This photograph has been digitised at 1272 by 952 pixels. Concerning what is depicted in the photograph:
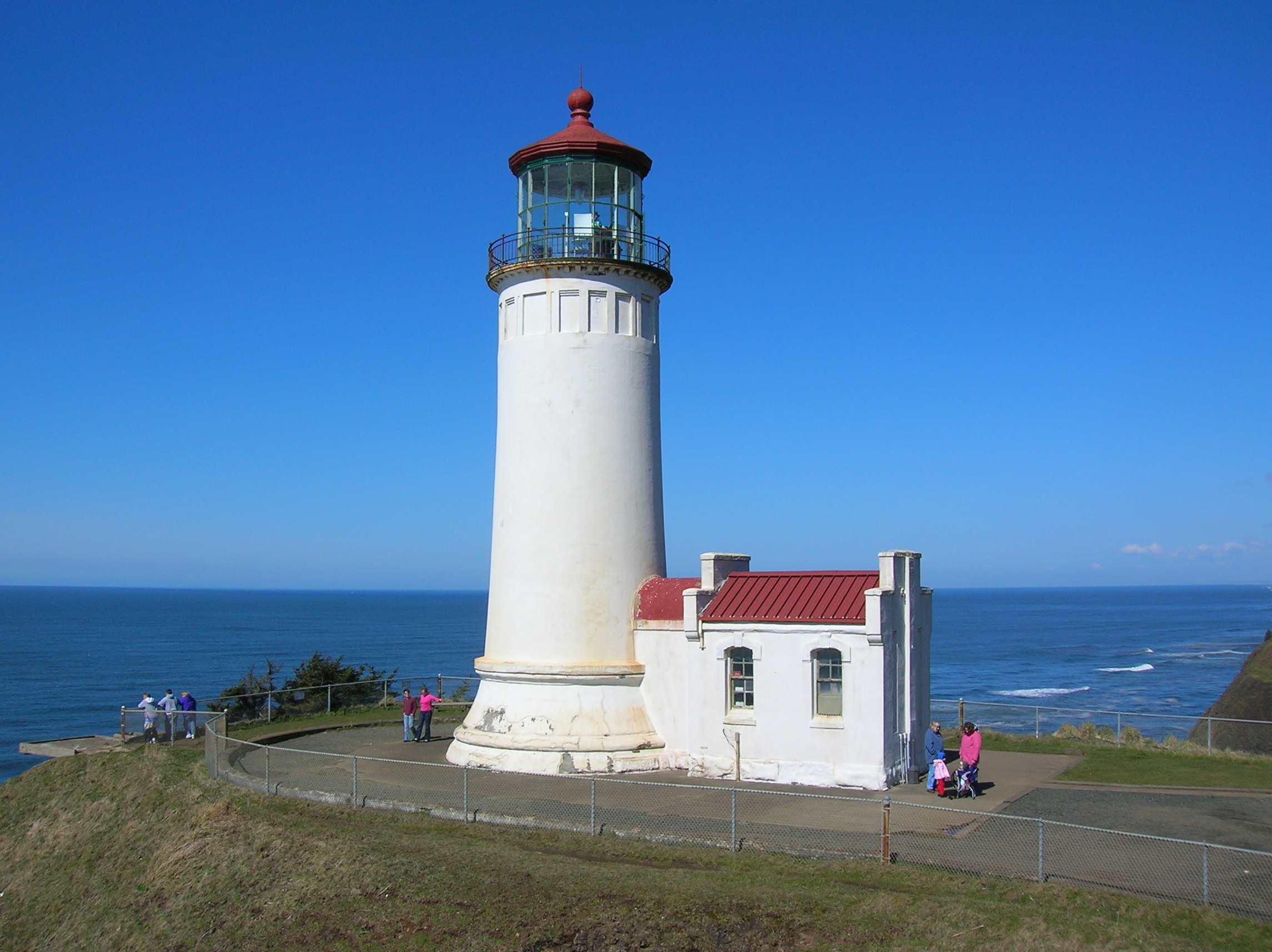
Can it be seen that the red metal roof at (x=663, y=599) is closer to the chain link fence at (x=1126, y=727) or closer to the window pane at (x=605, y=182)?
the chain link fence at (x=1126, y=727)

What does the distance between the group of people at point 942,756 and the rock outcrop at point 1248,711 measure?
35.5 ft

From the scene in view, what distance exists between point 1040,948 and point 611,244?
15417 millimetres

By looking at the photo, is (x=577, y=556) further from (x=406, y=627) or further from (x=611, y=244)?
(x=406, y=627)

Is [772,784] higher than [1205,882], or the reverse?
[1205,882]

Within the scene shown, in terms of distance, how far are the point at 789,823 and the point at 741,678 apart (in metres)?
4.45

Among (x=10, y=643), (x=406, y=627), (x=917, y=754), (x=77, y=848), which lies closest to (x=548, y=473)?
(x=917, y=754)

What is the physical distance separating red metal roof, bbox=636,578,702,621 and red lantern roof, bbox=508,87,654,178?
844cm

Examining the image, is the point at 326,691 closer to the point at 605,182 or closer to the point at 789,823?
the point at 605,182

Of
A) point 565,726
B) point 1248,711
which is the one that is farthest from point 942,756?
point 1248,711

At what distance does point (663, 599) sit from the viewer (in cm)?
2094

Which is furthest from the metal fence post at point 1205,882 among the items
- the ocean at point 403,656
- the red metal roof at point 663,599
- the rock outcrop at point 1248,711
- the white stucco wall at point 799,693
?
the ocean at point 403,656

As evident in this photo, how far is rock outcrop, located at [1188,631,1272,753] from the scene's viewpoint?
28156 mm

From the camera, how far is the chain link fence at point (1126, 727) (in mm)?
24234

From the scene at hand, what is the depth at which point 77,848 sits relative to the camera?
61.5ft
